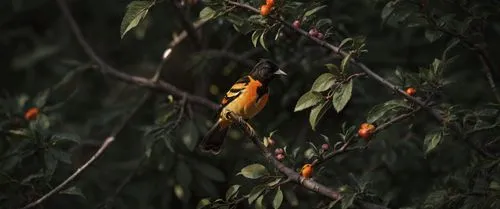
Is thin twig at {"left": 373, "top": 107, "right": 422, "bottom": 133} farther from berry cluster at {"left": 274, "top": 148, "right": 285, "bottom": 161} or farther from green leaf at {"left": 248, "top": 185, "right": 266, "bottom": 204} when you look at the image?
green leaf at {"left": 248, "top": 185, "right": 266, "bottom": 204}

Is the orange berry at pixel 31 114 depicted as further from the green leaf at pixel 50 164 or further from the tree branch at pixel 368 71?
the tree branch at pixel 368 71

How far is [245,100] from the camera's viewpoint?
4.75m

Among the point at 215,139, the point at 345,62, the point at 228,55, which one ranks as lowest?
the point at 215,139

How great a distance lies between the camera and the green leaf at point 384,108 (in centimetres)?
348

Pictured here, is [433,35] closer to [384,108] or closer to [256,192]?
[384,108]

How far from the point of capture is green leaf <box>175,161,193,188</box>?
5.04m

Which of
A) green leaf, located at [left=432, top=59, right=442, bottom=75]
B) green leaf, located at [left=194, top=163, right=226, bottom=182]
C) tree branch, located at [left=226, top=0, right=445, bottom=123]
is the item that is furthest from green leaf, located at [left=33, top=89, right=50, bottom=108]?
green leaf, located at [left=432, top=59, right=442, bottom=75]

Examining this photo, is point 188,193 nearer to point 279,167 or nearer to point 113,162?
point 113,162

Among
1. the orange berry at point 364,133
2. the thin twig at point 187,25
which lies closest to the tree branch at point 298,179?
the orange berry at point 364,133

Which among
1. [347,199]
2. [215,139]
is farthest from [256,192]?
[215,139]

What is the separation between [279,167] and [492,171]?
1.13 m

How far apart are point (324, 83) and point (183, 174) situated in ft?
6.31

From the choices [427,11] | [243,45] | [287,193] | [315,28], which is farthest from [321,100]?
[243,45]

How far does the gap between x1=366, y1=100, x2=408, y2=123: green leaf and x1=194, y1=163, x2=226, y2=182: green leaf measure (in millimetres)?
→ 1818
